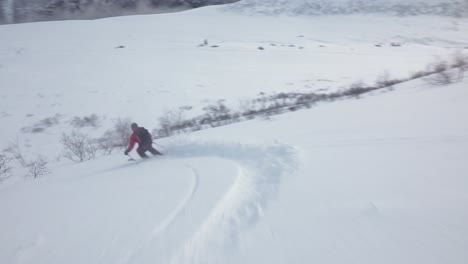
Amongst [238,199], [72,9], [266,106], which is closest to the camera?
[238,199]

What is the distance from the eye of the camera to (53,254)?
3.70 meters

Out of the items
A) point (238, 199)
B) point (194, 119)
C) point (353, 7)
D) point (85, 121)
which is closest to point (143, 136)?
point (238, 199)

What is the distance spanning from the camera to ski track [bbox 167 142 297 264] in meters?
3.42

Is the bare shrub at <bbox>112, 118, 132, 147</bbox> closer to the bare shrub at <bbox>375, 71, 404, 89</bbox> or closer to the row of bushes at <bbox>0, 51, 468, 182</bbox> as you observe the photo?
the row of bushes at <bbox>0, 51, 468, 182</bbox>

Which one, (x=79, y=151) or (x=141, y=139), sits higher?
(x=141, y=139)

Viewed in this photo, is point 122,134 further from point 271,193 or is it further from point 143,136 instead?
point 271,193

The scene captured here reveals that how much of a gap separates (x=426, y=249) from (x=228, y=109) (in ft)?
41.7

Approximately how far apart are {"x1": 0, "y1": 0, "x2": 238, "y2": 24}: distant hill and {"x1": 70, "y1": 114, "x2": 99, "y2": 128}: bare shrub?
28.0 meters

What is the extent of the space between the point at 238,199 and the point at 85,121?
13.2 meters

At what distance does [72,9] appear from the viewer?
3744 centimetres

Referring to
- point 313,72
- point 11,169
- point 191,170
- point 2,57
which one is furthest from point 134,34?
point 191,170

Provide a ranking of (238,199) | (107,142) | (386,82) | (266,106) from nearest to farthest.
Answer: (238,199) < (107,142) < (266,106) < (386,82)

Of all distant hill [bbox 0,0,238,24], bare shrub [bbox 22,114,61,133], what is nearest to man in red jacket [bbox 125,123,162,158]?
bare shrub [bbox 22,114,61,133]

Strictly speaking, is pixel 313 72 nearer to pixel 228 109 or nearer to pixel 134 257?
pixel 228 109
